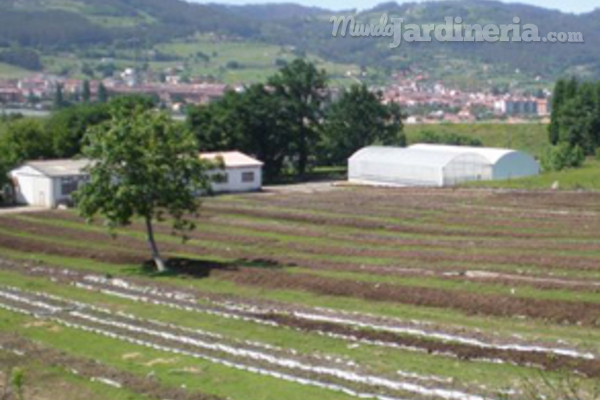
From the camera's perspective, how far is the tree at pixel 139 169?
4856 centimetres

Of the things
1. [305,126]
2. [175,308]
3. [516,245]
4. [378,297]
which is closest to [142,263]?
[175,308]

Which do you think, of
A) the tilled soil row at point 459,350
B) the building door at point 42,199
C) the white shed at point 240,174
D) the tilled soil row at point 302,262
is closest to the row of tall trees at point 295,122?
the white shed at point 240,174

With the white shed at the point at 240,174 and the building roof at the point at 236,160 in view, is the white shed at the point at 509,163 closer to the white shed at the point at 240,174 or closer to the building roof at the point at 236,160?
the white shed at the point at 240,174

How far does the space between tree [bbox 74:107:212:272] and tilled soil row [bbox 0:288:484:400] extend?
718 centimetres

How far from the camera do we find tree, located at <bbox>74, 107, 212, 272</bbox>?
48562mm

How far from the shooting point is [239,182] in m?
94.0

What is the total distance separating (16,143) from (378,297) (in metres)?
62.9

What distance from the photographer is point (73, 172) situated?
8306cm

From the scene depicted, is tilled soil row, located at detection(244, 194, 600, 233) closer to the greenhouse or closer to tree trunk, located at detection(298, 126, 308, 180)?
the greenhouse

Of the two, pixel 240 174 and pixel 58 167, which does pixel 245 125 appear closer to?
pixel 240 174

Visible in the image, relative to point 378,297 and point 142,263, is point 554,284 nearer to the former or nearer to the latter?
point 378,297

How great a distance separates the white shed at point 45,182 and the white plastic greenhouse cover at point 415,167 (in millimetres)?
33181

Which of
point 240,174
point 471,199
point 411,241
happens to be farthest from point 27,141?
point 411,241

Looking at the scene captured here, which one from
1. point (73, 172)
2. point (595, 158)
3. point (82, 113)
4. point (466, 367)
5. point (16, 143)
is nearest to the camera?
point (466, 367)
